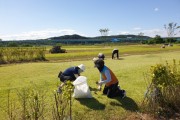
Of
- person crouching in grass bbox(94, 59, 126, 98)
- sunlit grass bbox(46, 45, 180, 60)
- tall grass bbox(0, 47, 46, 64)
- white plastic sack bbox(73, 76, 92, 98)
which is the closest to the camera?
person crouching in grass bbox(94, 59, 126, 98)

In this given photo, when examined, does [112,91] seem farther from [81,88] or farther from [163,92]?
[163,92]

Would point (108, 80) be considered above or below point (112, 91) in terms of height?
above

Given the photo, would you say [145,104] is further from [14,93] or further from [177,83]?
[14,93]

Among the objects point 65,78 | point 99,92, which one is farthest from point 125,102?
point 65,78

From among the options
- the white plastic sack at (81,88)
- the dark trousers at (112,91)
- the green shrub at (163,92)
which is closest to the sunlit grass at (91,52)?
the dark trousers at (112,91)

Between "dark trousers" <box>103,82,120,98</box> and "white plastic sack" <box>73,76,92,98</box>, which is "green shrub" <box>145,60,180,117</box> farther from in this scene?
"white plastic sack" <box>73,76,92,98</box>

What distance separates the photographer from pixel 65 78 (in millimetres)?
9594

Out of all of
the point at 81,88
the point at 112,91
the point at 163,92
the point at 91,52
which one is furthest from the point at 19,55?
the point at 163,92

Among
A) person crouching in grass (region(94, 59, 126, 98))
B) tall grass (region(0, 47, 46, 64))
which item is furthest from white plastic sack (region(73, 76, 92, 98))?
tall grass (region(0, 47, 46, 64))

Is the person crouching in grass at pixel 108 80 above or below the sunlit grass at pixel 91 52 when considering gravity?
above

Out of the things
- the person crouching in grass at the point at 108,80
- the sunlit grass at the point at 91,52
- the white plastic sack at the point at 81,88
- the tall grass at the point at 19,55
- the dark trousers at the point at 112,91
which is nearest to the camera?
the person crouching in grass at the point at 108,80

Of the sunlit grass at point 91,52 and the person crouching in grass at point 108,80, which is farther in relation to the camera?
the sunlit grass at point 91,52

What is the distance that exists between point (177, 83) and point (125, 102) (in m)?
1.77

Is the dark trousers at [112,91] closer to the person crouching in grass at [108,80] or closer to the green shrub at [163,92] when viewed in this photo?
the person crouching in grass at [108,80]
